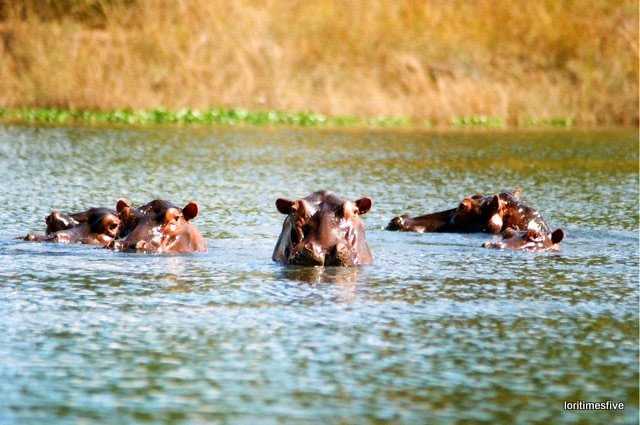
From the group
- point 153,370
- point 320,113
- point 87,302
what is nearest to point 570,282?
point 87,302

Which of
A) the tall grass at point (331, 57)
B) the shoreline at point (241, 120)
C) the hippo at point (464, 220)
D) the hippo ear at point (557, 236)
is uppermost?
the tall grass at point (331, 57)

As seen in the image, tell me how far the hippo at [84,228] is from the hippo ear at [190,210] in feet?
2.14

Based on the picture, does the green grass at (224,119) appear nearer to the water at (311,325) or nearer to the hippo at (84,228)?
the water at (311,325)

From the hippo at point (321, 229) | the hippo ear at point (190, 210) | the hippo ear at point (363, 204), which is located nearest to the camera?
the hippo at point (321, 229)

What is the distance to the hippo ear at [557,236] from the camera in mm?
13453

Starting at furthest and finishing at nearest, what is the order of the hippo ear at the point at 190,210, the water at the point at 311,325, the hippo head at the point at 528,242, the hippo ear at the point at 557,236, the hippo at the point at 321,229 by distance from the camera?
the hippo head at the point at 528,242
the hippo ear at the point at 557,236
the hippo ear at the point at 190,210
the hippo at the point at 321,229
the water at the point at 311,325

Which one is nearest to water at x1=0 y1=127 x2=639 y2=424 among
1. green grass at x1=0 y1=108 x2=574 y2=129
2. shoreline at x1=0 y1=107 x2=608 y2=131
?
shoreline at x1=0 y1=107 x2=608 y2=131

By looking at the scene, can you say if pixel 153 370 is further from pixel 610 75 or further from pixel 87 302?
pixel 610 75

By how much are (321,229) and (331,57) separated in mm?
28374

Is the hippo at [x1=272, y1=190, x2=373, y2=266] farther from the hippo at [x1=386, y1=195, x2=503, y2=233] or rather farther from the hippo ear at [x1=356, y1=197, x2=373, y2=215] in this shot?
the hippo at [x1=386, y1=195, x2=503, y2=233]

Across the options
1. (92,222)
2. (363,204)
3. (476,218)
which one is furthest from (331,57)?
(363,204)

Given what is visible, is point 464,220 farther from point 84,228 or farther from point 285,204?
point 285,204

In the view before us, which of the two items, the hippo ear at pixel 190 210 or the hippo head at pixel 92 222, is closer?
the hippo ear at pixel 190 210

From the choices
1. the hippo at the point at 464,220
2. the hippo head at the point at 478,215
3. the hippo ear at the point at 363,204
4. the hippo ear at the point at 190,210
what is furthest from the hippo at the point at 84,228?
the hippo head at the point at 478,215
